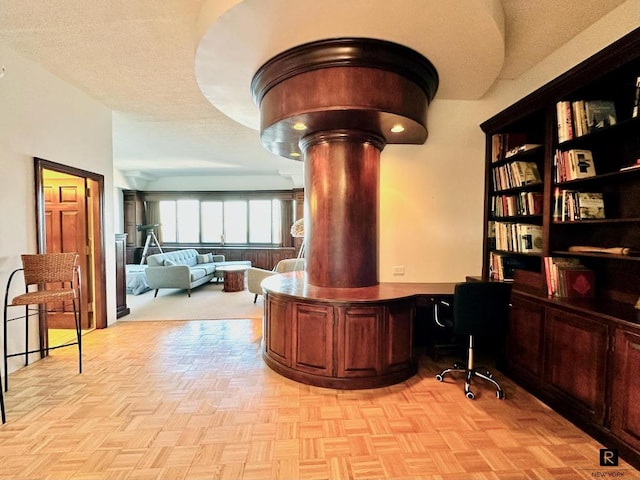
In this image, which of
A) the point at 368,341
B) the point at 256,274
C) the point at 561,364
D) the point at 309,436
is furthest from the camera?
the point at 256,274

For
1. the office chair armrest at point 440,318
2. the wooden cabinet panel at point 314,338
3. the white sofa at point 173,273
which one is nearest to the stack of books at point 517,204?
the office chair armrest at point 440,318

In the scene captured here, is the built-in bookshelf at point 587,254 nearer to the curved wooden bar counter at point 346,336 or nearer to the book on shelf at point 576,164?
the book on shelf at point 576,164

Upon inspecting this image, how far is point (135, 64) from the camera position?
3.11 metres

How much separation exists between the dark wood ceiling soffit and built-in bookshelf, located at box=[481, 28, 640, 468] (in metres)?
1.05

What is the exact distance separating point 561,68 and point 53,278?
494 centimetres

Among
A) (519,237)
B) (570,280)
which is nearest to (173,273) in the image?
(519,237)

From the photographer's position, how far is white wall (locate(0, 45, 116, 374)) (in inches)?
114

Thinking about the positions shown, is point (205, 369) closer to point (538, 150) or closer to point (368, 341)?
point (368, 341)

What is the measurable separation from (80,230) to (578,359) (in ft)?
18.0

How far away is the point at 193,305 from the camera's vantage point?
5746 mm

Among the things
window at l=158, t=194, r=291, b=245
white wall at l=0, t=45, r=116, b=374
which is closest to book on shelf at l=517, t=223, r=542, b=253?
white wall at l=0, t=45, r=116, b=374

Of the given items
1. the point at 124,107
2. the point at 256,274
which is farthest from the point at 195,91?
the point at 256,274

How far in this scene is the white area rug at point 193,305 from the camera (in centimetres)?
501

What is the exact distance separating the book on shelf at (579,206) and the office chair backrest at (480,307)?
2.31 ft
